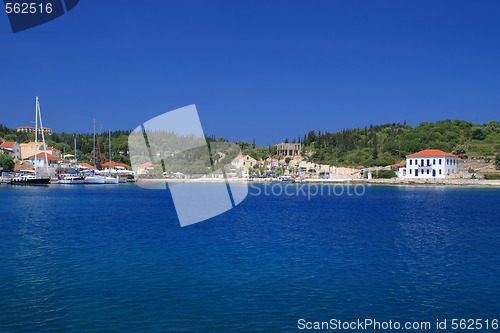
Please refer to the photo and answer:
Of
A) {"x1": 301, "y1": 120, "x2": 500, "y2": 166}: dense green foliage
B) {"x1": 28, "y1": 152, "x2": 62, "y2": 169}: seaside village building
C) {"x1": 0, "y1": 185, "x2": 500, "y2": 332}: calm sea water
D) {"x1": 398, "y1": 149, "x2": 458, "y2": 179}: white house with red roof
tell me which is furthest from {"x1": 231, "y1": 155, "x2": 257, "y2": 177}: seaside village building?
{"x1": 0, "y1": 185, "x2": 500, "y2": 332}: calm sea water

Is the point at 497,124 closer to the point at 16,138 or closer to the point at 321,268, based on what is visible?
the point at 321,268

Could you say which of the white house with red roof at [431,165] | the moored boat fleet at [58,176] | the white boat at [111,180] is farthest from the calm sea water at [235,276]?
the white house with red roof at [431,165]

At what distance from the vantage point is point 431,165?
82.4 meters

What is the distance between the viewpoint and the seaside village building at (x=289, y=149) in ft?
457

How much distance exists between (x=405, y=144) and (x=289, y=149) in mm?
42918

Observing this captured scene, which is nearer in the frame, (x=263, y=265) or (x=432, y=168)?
(x=263, y=265)

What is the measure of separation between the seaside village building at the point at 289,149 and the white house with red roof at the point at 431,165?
56769 millimetres

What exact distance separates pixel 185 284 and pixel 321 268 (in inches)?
198

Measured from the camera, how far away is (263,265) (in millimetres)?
15133

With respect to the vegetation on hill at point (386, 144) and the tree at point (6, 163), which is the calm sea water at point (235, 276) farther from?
the vegetation on hill at point (386, 144)

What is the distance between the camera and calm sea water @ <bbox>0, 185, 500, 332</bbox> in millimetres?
10305

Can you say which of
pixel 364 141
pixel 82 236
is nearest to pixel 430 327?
pixel 82 236

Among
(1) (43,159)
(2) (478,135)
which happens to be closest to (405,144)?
(2) (478,135)

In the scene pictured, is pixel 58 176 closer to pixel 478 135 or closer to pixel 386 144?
pixel 386 144
